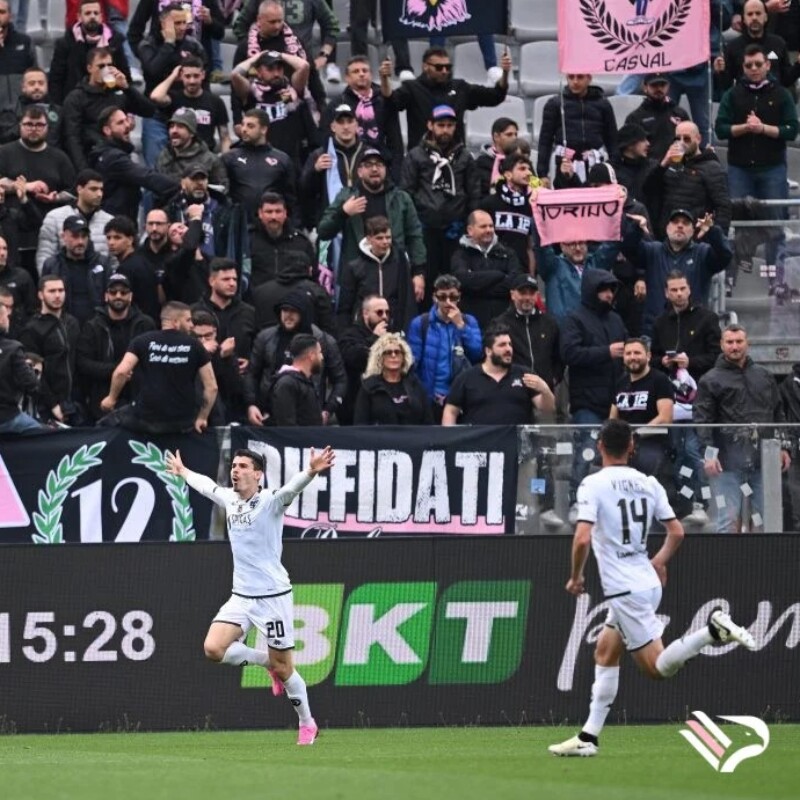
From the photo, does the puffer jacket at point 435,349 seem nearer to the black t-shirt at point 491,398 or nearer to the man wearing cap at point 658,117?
the black t-shirt at point 491,398

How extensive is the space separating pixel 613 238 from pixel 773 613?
4.30 m

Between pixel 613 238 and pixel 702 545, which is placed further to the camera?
pixel 613 238

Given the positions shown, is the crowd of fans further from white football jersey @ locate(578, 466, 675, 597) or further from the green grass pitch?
white football jersey @ locate(578, 466, 675, 597)

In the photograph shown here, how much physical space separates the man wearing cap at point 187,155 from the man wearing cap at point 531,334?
3.21m

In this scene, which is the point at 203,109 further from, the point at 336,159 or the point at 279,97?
the point at 336,159

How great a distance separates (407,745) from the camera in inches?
547

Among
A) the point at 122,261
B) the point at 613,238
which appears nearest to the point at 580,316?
the point at 613,238

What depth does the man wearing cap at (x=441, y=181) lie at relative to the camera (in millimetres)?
19547

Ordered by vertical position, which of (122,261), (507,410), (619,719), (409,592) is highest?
(122,261)

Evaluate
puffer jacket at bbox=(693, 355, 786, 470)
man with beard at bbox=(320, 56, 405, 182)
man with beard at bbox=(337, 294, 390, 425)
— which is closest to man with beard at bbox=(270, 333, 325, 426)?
man with beard at bbox=(337, 294, 390, 425)

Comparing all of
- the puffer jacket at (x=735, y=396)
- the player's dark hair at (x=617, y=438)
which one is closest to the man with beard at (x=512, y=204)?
the puffer jacket at (x=735, y=396)

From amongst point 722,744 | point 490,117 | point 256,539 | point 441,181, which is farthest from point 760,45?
point 722,744

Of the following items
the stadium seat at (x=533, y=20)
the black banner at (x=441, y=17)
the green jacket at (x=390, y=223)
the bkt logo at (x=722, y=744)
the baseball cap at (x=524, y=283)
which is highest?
the stadium seat at (x=533, y=20)

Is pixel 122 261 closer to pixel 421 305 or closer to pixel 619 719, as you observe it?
pixel 421 305
